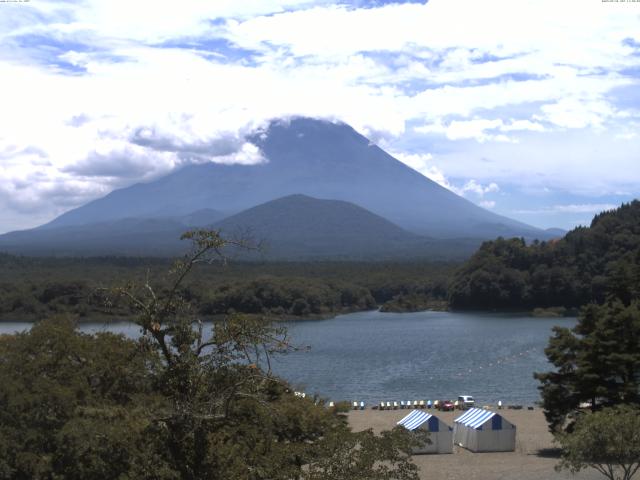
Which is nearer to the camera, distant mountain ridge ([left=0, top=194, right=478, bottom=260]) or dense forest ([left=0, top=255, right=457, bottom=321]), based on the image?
dense forest ([left=0, top=255, right=457, bottom=321])

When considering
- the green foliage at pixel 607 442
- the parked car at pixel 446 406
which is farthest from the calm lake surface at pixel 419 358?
the green foliage at pixel 607 442

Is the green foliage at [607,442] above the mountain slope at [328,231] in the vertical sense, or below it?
below

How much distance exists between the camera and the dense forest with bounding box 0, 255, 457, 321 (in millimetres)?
56094

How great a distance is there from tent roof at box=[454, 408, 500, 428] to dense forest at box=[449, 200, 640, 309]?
136ft

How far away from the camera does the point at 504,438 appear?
19.3 m

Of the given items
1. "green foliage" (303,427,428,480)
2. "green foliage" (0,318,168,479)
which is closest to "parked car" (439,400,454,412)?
"green foliage" (0,318,168,479)

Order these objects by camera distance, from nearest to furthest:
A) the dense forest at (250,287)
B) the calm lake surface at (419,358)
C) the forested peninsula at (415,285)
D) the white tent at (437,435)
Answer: the white tent at (437,435), the calm lake surface at (419,358), the dense forest at (250,287), the forested peninsula at (415,285)

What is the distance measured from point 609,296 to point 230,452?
18.0m

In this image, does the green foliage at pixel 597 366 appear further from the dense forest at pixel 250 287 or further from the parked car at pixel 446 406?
the dense forest at pixel 250 287

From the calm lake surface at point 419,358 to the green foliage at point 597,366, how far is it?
26.9ft

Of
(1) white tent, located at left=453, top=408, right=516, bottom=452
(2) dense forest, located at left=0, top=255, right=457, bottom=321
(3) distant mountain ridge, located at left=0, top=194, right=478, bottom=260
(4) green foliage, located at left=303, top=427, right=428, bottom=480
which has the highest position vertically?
(3) distant mountain ridge, located at left=0, top=194, right=478, bottom=260

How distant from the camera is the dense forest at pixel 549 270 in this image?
61938mm

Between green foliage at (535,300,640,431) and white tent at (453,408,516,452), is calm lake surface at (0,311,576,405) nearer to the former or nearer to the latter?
white tent at (453,408,516,452)

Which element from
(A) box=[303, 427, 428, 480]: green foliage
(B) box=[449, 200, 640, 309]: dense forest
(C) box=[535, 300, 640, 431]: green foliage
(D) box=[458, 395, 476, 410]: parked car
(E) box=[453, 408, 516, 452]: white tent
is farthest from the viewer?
(B) box=[449, 200, 640, 309]: dense forest
